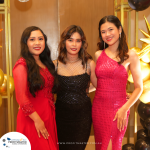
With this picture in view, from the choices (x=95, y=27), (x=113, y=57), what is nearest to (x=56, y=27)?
(x=95, y=27)

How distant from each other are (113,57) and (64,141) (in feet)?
3.63

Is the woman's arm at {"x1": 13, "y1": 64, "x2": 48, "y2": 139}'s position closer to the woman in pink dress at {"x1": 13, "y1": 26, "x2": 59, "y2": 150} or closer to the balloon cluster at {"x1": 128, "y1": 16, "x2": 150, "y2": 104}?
the woman in pink dress at {"x1": 13, "y1": 26, "x2": 59, "y2": 150}

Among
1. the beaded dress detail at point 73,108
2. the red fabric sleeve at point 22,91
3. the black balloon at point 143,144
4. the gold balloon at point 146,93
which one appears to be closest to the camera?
the red fabric sleeve at point 22,91

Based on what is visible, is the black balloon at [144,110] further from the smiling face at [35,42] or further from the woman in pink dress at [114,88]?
the smiling face at [35,42]

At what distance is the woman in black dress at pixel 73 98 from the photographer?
2043 mm

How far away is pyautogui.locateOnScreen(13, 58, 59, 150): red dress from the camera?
5.50ft

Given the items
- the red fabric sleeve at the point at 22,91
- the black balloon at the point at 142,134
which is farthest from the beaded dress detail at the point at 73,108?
the black balloon at the point at 142,134

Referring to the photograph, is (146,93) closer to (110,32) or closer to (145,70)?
(145,70)

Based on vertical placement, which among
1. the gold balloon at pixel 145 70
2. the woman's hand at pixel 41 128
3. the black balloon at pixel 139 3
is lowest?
the woman's hand at pixel 41 128

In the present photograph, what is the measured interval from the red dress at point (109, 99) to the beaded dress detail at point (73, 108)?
0.14 meters

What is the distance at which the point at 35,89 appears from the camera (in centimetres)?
175

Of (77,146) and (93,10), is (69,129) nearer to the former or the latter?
(77,146)

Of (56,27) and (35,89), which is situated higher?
(56,27)

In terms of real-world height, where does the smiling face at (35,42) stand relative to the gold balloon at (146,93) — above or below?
above
